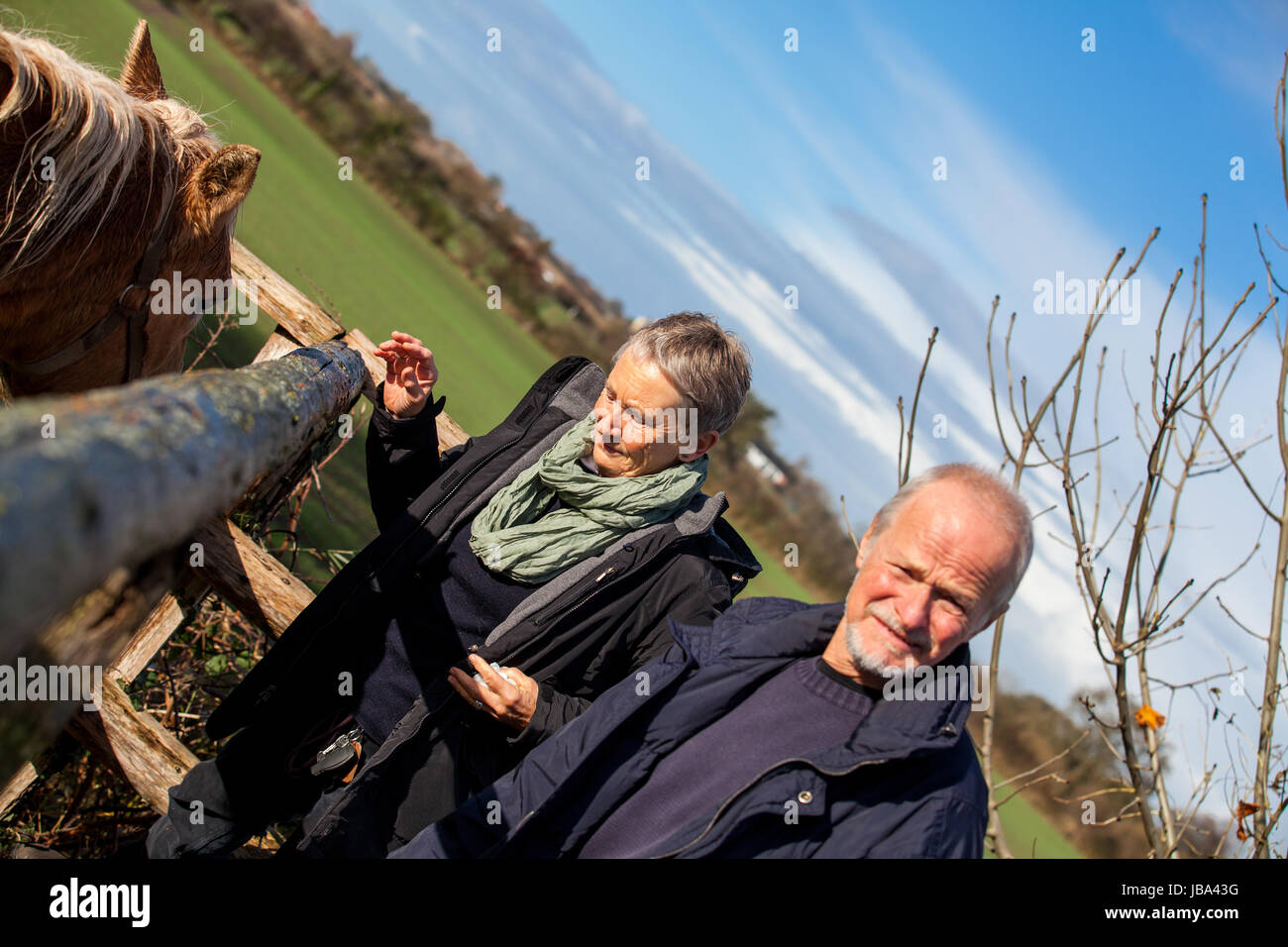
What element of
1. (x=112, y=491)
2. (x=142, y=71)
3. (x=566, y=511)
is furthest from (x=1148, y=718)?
(x=142, y=71)

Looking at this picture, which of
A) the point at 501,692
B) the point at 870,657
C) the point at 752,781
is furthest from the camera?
the point at 501,692

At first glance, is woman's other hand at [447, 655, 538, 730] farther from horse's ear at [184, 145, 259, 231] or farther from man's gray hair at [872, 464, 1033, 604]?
horse's ear at [184, 145, 259, 231]

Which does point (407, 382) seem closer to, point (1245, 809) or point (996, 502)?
point (996, 502)

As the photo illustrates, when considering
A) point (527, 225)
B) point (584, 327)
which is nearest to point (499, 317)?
point (584, 327)

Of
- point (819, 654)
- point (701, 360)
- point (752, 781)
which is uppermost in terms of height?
point (701, 360)

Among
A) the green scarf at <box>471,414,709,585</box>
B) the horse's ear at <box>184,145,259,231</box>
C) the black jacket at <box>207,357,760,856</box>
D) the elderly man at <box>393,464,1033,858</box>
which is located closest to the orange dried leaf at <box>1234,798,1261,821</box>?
the elderly man at <box>393,464,1033,858</box>

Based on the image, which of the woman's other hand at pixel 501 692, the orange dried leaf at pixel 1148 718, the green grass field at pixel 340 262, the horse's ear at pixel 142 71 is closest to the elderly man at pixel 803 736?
the woman's other hand at pixel 501 692

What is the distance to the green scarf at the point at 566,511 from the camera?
2.13m

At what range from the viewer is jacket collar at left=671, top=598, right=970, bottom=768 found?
153cm

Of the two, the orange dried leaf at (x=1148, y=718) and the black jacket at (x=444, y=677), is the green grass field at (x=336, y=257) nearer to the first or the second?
the black jacket at (x=444, y=677)

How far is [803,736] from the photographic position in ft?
5.42

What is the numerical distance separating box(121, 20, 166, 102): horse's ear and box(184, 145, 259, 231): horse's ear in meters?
0.44

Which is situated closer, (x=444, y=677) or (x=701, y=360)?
(x=444, y=677)

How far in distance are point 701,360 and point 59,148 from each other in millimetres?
1455
